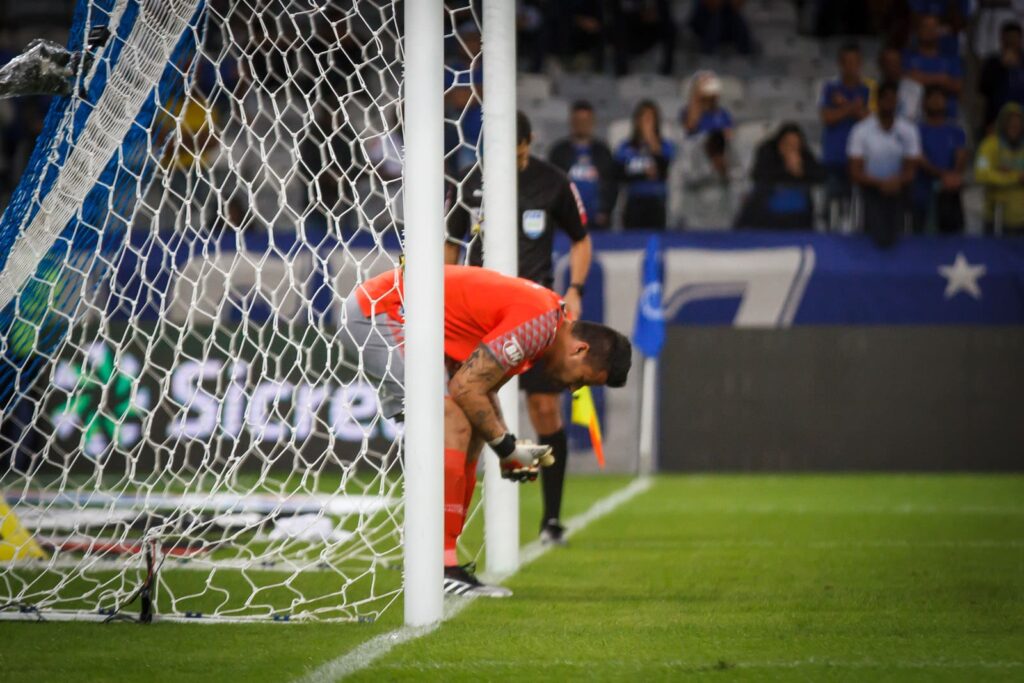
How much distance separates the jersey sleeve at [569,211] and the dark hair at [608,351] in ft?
7.06

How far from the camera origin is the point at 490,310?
5309mm

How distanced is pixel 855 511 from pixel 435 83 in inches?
212

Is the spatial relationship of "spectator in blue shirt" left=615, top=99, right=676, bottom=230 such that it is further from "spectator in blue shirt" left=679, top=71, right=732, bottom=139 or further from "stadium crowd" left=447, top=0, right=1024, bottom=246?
"spectator in blue shirt" left=679, top=71, right=732, bottom=139

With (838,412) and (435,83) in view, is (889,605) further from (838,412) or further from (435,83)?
(838,412)

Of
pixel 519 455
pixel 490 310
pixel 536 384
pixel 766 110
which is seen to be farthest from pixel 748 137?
pixel 519 455

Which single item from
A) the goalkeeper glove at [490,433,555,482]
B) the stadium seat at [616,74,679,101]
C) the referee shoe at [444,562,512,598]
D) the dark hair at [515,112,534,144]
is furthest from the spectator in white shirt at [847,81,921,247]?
the goalkeeper glove at [490,433,555,482]

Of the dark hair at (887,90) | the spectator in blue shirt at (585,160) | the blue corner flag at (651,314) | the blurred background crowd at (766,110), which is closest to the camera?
the blue corner flag at (651,314)

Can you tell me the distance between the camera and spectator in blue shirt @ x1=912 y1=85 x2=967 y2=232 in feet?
40.2

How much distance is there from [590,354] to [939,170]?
845 centimetres

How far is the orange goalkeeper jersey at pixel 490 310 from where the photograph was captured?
4.96 meters

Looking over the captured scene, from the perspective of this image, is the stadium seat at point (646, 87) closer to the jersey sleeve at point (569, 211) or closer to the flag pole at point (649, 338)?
the flag pole at point (649, 338)

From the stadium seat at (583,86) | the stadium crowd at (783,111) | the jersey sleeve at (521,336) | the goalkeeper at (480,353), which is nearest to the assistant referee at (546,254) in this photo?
the goalkeeper at (480,353)

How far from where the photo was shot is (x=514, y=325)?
4.97 meters

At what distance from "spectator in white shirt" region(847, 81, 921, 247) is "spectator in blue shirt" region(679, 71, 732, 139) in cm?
134
